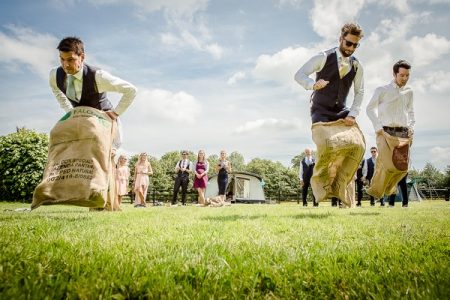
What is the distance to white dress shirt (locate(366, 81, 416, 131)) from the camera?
6352mm

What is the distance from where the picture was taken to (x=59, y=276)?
1.49 meters

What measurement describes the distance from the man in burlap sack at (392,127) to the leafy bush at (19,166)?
52.9 ft

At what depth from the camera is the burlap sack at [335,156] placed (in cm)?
496

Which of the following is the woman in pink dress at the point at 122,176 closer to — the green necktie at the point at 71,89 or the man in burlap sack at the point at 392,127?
the green necktie at the point at 71,89

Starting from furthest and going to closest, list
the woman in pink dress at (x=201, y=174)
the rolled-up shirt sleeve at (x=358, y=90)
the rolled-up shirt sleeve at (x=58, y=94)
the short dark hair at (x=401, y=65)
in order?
the woman in pink dress at (x=201, y=174) → the short dark hair at (x=401, y=65) → the rolled-up shirt sleeve at (x=358, y=90) → the rolled-up shirt sleeve at (x=58, y=94)

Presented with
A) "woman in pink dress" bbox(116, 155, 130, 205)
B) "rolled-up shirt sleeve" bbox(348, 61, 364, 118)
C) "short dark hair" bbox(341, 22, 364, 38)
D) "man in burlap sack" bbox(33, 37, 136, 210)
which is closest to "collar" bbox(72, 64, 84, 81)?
"man in burlap sack" bbox(33, 37, 136, 210)

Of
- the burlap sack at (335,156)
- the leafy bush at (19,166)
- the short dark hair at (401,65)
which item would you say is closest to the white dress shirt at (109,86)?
the burlap sack at (335,156)

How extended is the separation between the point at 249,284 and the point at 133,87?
3.66m

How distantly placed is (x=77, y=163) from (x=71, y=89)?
3.94 feet

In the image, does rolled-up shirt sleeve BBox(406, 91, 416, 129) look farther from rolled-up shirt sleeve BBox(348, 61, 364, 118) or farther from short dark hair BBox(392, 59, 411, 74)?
rolled-up shirt sleeve BBox(348, 61, 364, 118)

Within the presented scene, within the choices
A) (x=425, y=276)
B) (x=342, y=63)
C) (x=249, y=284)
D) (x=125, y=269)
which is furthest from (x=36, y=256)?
(x=342, y=63)

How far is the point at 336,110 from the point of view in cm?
524

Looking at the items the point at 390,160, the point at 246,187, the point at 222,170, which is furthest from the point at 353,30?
the point at 246,187

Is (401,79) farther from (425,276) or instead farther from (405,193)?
(425,276)
